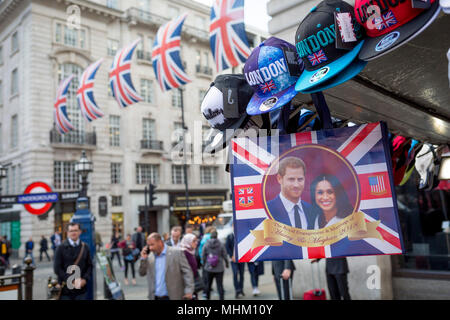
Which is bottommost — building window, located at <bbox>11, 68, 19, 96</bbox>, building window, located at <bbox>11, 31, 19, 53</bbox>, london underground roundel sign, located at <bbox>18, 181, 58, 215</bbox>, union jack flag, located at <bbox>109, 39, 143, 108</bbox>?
london underground roundel sign, located at <bbox>18, 181, 58, 215</bbox>

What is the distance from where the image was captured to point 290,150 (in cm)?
242

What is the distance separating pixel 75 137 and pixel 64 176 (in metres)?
2.98

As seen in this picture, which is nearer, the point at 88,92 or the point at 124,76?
the point at 124,76

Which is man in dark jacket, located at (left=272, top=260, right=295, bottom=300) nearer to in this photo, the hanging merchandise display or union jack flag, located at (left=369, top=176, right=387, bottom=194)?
the hanging merchandise display

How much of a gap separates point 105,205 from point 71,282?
23490 mm

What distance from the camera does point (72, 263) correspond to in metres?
6.33

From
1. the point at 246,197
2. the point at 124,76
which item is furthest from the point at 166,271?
the point at 124,76

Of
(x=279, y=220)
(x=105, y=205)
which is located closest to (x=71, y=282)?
(x=279, y=220)

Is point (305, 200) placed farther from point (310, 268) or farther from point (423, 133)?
point (310, 268)

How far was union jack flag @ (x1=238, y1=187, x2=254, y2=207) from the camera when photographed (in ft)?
8.01

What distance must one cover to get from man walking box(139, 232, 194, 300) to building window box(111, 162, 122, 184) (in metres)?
25.2

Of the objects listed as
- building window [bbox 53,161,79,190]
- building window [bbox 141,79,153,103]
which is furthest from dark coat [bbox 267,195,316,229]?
building window [bbox 141,79,153,103]

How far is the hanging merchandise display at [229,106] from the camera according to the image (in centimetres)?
268

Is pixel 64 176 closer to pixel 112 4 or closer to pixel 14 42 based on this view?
pixel 14 42
